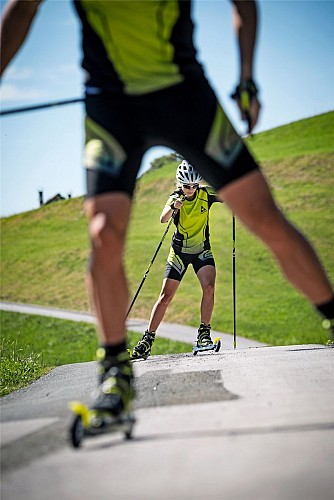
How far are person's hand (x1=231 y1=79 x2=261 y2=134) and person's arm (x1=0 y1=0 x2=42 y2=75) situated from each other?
1157 mm

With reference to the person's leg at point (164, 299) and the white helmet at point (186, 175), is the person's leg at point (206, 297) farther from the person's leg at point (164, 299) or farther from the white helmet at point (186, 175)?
the white helmet at point (186, 175)

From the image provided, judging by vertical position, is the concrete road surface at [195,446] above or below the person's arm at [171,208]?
below

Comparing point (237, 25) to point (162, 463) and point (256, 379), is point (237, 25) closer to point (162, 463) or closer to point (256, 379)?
point (162, 463)

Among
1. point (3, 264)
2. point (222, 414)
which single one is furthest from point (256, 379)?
point (3, 264)

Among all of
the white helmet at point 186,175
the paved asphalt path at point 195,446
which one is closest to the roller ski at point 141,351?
the white helmet at point 186,175

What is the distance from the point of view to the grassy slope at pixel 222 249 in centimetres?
3077

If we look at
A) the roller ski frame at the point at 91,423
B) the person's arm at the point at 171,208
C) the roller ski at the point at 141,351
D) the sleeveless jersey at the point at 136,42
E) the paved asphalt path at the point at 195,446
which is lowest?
the roller ski at the point at 141,351

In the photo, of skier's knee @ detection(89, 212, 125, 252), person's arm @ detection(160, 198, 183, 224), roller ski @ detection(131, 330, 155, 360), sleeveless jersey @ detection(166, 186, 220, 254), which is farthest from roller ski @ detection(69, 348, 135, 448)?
sleeveless jersey @ detection(166, 186, 220, 254)

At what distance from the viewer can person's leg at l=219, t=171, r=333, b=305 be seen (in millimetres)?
3852

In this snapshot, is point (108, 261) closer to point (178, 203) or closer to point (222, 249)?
point (178, 203)

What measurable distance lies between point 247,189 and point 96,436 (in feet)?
4.73

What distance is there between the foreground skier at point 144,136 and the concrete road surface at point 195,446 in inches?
14.4

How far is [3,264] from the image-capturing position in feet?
178

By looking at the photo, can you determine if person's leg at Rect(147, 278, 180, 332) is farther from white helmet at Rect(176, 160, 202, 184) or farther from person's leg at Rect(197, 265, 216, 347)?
white helmet at Rect(176, 160, 202, 184)
